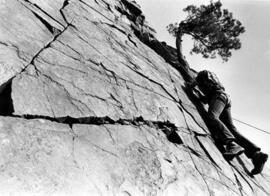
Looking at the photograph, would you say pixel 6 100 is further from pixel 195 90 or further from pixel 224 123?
pixel 195 90

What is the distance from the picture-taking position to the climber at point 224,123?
781 centimetres

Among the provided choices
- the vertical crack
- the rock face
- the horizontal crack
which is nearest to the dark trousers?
the rock face

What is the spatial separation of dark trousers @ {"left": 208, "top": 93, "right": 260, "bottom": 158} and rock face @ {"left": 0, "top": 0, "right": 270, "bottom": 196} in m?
0.32

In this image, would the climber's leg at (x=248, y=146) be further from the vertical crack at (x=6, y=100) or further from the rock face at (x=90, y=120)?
the vertical crack at (x=6, y=100)

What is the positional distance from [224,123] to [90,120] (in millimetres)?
4986

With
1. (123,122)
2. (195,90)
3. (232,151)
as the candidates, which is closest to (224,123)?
(232,151)

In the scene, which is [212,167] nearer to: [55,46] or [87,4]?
[55,46]

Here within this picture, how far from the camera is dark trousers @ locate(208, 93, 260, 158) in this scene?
26.6ft

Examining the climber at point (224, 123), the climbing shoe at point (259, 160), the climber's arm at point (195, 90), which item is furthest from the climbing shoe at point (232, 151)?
the climber's arm at point (195, 90)

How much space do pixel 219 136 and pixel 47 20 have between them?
16.1 feet

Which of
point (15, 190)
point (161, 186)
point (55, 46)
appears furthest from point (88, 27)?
point (15, 190)

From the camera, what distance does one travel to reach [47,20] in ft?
22.5

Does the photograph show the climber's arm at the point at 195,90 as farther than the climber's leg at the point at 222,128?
Yes

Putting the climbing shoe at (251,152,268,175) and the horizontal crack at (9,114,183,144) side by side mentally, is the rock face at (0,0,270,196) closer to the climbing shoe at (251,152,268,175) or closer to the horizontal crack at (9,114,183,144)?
the horizontal crack at (9,114,183,144)
